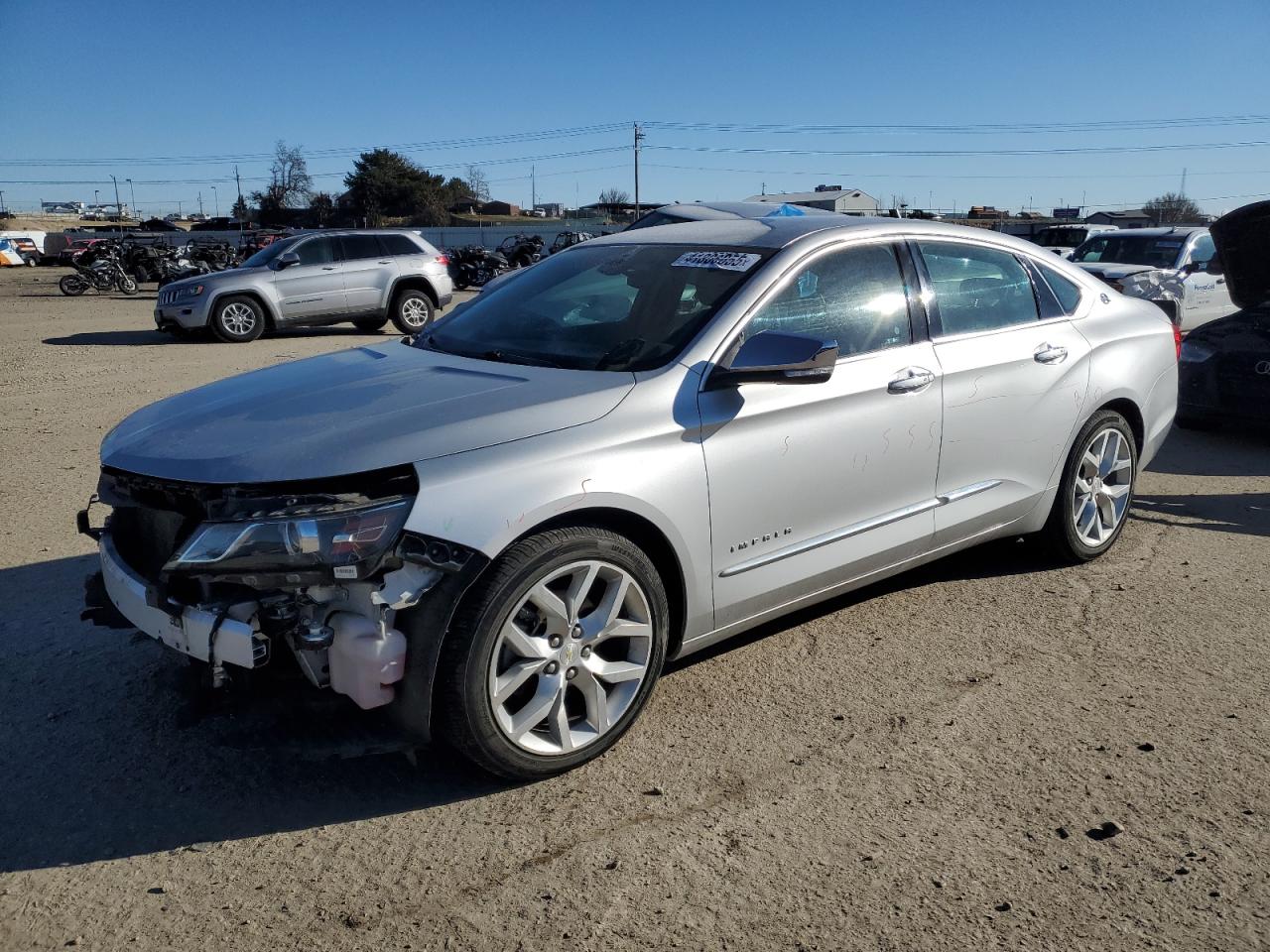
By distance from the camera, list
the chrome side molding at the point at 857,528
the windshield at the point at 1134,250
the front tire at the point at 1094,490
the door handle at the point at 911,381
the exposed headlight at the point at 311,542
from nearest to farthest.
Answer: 1. the exposed headlight at the point at 311,542
2. the chrome side molding at the point at 857,528
3. the door handle at the point at 911,381
4. the front tire at the point at 1094,490
5. the windshield at the point at 1134,250

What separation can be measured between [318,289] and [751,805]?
47.5ft

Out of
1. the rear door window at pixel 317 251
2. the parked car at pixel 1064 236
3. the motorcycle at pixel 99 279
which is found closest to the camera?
the rear door window at pixel 317 251

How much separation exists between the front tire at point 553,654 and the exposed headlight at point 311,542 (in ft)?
1.01

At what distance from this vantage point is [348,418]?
3.21 metres

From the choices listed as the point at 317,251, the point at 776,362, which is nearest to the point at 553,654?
the point at 776,362

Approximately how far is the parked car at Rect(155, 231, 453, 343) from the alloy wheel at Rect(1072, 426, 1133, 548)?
12.6 meters

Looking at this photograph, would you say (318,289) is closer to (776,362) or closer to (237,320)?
(237,320)

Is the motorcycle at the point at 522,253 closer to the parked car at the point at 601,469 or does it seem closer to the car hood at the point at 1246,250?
the car hood at the point at 1246,250

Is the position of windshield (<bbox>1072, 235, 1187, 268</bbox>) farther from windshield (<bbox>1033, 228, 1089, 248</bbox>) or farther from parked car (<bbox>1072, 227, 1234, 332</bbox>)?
windshield (<bbox>1033, 228, 1089, 248</bbox>)

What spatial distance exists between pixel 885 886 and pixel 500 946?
3.27ft

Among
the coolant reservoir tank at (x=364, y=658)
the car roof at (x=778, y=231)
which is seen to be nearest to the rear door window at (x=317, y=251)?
the car roof at (x=778, y=231)

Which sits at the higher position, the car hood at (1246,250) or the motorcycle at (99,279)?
the car hood at (1246,250)

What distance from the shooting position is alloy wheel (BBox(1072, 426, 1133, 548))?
16.5 ft

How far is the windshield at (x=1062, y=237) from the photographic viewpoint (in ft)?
82.7
